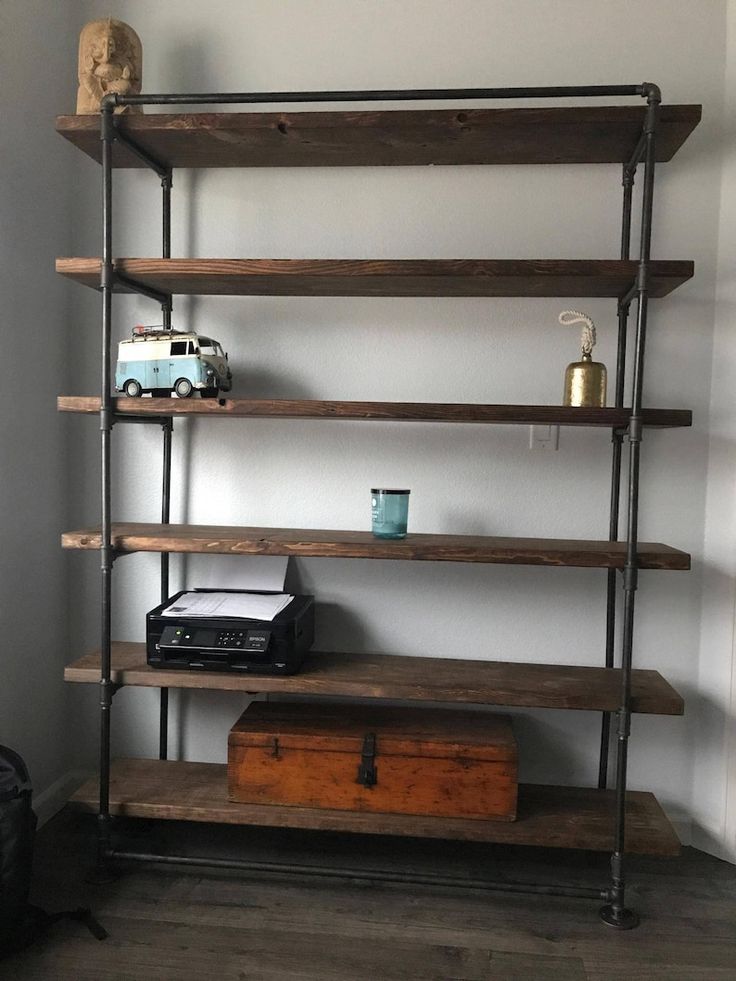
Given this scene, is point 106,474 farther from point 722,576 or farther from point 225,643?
point 722,576

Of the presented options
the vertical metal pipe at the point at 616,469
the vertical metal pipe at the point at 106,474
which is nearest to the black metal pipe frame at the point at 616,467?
the vertical metal pipe at the point at 616,469

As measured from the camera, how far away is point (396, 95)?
1.91 metres

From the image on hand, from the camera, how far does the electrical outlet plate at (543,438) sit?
90.2 inches

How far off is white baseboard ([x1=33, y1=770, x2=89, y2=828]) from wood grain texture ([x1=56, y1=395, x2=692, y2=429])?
3.99ft

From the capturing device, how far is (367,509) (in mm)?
2385

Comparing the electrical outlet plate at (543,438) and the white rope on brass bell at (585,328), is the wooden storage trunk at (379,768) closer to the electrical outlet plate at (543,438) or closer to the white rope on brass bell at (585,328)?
the electrical outlet plate at (543,438)

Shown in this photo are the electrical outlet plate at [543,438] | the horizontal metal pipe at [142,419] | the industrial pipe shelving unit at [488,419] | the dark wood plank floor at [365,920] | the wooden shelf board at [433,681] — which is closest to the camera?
the dark wood plank floor at [365,920]

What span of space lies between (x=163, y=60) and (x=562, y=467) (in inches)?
68.0

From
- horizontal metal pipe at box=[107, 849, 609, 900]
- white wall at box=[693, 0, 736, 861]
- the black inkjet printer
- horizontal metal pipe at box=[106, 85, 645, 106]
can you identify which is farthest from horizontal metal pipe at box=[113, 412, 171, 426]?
white wall at box=[693, 0, 736, 861]

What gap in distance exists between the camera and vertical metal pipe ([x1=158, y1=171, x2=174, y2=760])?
7.70ft

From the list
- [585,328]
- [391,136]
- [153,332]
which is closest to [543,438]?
[585,328]

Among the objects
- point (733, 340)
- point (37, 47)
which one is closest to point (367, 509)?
point (733, 340)

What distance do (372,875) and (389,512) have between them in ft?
3.04

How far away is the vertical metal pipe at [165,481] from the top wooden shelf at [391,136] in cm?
12
